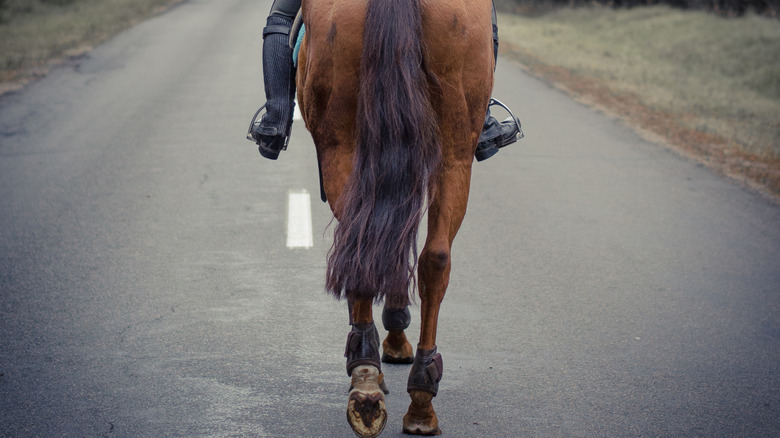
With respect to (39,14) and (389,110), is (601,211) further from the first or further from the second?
(39,14)

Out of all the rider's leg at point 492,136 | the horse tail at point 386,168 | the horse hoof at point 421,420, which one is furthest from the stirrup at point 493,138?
the horse hoof at point 421,420

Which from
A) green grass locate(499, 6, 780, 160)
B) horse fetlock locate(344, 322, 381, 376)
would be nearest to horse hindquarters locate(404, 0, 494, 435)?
horse fetlock locate(344, 322, 381, 376)

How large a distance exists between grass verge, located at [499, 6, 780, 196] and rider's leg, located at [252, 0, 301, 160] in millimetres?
5881

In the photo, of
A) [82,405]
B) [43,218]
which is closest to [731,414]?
[82,405]

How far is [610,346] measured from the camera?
14.5ft

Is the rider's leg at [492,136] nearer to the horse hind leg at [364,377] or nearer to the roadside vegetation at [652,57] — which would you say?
the horse hind leg at [364,377]

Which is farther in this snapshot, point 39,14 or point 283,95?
point 39,14

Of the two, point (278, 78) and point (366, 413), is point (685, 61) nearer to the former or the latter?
point (278, 78)

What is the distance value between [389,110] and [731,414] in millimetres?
2134

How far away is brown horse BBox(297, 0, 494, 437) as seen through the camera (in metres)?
3.04

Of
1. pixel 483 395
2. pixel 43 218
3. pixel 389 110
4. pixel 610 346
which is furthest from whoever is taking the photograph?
pixel 43 218

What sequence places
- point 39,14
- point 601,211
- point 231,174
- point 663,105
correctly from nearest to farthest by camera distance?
point 601,211 → point 231,174 → point 663,105 → point 39,14

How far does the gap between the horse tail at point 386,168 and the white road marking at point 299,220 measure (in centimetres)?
294

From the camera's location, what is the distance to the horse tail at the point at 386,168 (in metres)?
3.03
